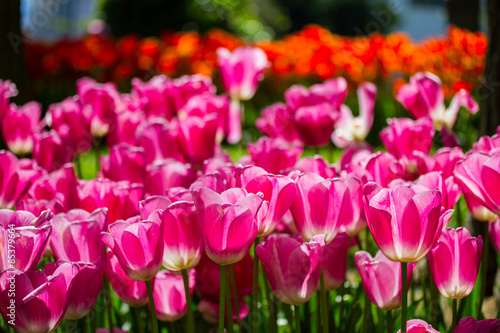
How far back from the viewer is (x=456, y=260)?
98 centimetres

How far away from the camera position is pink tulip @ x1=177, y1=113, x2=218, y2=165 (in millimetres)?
1475

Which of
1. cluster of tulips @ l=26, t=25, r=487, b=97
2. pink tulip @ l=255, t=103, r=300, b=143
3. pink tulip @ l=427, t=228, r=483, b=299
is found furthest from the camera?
cluster of tulips @ l=26, t=25, r=487, b=97

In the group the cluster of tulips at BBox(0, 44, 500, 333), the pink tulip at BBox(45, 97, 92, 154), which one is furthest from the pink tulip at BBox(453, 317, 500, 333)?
the pink tulip at BBox(45, 97, 92, 154)

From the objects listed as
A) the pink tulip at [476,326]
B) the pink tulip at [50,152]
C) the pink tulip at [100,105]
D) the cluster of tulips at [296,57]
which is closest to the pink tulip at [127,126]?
the pink tulip at [100,105]

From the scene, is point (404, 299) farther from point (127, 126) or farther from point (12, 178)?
point (127, 126)

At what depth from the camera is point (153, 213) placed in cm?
90

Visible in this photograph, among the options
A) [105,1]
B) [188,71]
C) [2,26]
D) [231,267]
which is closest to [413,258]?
[231,267]

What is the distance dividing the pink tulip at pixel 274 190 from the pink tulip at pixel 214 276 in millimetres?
235

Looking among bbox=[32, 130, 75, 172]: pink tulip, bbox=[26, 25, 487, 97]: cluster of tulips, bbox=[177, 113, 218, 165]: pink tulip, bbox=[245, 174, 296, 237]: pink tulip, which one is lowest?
bbox=[26, 25, 487, 97]: cluster of tulips

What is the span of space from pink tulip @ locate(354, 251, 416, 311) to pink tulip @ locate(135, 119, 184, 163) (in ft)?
2.18

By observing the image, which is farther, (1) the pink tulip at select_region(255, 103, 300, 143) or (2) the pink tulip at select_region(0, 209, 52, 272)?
(1) the pink tulip at select_region(255, 103, 300, 143)

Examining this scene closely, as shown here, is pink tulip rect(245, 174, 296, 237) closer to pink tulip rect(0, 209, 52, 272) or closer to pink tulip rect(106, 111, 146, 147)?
pink tulip rect(0, 209, 52, 272)

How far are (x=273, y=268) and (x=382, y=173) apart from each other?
356 mm

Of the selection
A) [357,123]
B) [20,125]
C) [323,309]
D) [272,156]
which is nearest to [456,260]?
[323,309]
